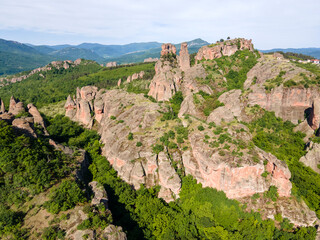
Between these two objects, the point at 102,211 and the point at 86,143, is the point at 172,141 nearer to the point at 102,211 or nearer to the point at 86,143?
the point at 102,211

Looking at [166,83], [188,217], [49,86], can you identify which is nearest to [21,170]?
[188,217]

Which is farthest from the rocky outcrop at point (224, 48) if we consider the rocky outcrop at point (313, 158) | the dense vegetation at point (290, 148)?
the rocky outcrop at point (313, 158)

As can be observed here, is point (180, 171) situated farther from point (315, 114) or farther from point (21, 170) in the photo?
point (315, 114)

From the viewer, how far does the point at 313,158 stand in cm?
5109

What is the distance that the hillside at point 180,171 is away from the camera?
33.7 m

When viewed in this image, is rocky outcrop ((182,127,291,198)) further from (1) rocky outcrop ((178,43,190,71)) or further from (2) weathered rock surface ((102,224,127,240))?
(1) rocky outcrop ((178,43,190,71))

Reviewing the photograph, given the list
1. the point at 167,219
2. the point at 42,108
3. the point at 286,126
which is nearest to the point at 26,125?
the point at 167,219

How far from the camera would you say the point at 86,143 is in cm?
6925

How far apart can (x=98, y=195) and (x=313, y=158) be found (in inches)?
2401

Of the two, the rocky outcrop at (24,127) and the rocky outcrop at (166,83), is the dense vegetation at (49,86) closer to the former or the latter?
the rocky outcrop at (166,83)

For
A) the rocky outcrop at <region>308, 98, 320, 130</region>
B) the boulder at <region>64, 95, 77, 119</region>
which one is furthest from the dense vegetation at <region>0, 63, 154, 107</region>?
the rocky outcrop at <region>308, 98, 320, 130</region>

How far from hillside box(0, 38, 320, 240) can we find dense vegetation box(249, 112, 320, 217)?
300mm

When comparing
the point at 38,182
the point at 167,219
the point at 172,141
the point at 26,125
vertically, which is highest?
the point at 26,125

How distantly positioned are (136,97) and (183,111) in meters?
22.4
